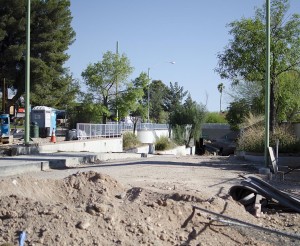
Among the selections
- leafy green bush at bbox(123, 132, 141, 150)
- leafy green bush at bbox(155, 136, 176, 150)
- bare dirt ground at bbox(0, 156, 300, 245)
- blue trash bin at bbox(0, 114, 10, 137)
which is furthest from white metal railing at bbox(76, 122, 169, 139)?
bare dirt ground at bbox(0, 156, 300, 245)

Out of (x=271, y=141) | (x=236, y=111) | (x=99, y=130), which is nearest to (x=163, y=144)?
(x=99, y=130)

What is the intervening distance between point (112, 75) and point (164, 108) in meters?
62.6

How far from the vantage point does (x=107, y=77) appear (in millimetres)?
34500

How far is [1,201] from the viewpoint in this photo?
6242 millimetres

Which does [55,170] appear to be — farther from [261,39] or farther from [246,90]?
[246,90]

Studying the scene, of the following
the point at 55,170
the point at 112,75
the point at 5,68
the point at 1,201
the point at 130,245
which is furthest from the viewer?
the point at 5,68

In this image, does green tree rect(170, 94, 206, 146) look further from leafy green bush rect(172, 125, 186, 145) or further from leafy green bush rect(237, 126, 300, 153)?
leafy green bush rect(237, 126, 300, 153)

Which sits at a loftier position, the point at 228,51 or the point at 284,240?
the point at 228,51

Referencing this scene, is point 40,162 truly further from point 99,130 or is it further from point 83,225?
point 99,130

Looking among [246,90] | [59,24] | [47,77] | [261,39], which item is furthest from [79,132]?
[246,90]

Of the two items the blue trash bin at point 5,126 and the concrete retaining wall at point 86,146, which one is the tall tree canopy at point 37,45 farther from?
the concrete retaining wall at point 86,146

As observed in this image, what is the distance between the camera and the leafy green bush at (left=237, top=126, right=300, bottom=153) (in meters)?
17.7

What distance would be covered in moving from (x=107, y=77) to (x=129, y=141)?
5.73 m

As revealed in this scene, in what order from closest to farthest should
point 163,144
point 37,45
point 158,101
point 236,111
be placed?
point 163,144, point 37,45, point 236,111, point 158,101
